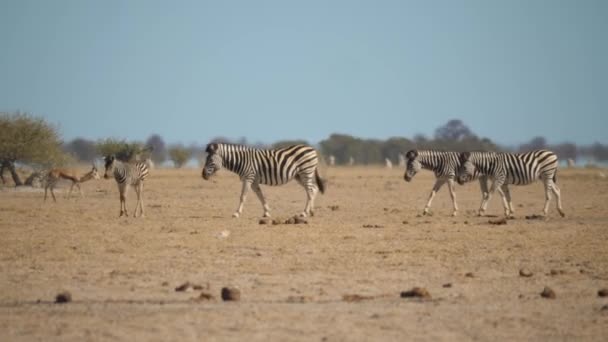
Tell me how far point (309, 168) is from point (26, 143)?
14558 millimetres

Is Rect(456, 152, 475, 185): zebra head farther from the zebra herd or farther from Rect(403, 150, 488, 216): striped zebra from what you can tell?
Rect(403, 150, 488, 216): striped zebra

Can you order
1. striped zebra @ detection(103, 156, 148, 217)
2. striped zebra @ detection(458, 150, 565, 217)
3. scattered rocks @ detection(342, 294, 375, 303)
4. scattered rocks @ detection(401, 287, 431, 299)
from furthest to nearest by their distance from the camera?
striped zebra @ detection(458, 150, 565, 217)
striped zebra @ detection(103, 156, 148, 217)
scattered rocks @ detection(401, 287, 431, 299)
scattered rocks @ detection(342, 294, 375, 303)

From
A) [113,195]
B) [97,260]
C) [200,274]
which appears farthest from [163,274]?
[113,195]

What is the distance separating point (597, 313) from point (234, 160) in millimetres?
11538

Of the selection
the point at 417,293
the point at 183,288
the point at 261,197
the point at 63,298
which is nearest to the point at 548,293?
the point at 417,293

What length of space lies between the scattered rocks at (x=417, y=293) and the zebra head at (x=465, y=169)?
11.5 m

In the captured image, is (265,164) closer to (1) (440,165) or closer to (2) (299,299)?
(1) (440,165)

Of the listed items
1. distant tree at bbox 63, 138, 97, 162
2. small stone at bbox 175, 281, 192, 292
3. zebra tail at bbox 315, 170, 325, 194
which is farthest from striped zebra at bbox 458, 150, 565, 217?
distant tree at bbox 63, 138, 97, 162

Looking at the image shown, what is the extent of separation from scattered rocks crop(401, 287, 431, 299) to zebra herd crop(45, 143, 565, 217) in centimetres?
940

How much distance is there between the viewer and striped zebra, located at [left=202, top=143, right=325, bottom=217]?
787 inches

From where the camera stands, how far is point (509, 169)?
21.4 m

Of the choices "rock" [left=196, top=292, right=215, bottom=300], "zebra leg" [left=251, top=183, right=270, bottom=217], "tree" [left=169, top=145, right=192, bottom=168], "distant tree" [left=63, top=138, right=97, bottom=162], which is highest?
"distant tree" [left=63, top=138, right=97, bottom=162]

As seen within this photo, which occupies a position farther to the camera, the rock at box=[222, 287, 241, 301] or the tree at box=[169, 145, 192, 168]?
the tree at box=[169, 145, 192, 168]

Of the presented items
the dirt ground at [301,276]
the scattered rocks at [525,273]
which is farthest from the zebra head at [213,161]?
the scattered rocks at [525,273]
